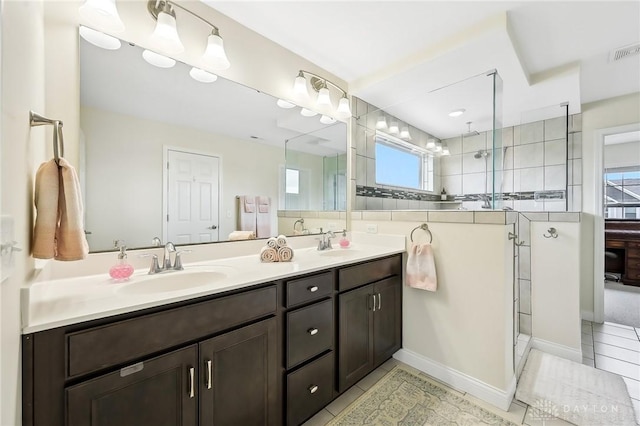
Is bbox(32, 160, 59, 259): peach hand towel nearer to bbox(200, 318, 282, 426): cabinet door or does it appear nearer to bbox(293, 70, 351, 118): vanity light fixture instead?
bbox(200, 318, 282, 426): cabinet door

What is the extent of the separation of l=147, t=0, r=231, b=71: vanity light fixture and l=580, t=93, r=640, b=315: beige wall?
12.2 ft

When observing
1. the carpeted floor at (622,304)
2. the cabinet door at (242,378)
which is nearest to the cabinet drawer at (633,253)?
the carpeted floor at (622,304)

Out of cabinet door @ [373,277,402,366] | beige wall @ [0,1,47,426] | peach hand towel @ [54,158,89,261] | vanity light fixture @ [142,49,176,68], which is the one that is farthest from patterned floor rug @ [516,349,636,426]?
vanity light fixture @ [142,49,176,68]

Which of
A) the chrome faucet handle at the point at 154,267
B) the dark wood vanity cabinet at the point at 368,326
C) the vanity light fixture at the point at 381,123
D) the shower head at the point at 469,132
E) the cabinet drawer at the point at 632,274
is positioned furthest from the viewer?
the cabinet drawer at the point at 632,274

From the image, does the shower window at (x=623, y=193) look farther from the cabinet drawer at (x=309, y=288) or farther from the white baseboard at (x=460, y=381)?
the cabinet drawer at (x=309, y=288)

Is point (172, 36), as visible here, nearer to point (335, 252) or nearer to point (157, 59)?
Answer: point (157, 59)

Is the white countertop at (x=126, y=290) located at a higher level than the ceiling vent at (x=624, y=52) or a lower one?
lower

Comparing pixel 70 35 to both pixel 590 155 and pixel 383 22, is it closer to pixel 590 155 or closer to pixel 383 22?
pixel 383 22

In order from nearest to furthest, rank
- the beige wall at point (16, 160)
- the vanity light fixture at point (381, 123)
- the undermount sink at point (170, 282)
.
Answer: the beige wall at point (16, 160), the undermount sink at point (170, 282), the vanity light fixture at point (381, 123)

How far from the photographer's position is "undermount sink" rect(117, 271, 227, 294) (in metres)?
1.14

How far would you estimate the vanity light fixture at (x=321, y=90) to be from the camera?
2014 millimetres

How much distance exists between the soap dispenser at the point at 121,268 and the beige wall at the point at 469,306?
5.90 feet

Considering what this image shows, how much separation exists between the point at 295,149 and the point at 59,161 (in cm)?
147

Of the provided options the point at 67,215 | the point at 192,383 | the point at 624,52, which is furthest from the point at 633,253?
the point at 67,215
